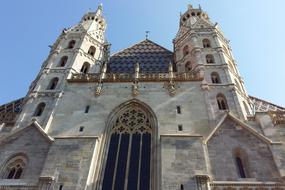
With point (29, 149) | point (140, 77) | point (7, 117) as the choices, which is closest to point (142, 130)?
point (140, 77)

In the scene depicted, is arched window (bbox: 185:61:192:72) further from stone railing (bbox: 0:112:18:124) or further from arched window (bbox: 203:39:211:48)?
stone railing (bbox: 0:112:18:124)

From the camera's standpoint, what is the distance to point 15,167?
1609cm

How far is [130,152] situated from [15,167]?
5.71m

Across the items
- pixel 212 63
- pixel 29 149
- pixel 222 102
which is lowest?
pixel 29 149

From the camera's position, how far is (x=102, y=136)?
56.2ft

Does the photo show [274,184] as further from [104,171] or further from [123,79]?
[123,79]

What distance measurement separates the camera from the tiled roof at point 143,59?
2453cm

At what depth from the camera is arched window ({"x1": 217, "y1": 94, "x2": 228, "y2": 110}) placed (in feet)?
62.2

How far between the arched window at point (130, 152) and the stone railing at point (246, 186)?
3.01 metres

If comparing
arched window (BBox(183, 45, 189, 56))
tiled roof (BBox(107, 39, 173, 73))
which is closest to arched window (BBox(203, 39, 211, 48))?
arched window (BBox(183, 45, 189, 56))

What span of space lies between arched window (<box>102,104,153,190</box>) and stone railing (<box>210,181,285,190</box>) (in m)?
3.01

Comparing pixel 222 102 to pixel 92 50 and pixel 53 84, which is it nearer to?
pixel 53 84

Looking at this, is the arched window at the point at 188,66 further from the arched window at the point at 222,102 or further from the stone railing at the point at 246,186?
the stone railing at the point at 246,186

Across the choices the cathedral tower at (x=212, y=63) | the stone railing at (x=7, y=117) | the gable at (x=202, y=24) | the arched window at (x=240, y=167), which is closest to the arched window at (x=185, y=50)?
the cathedral tower at (x=212, y=63)
